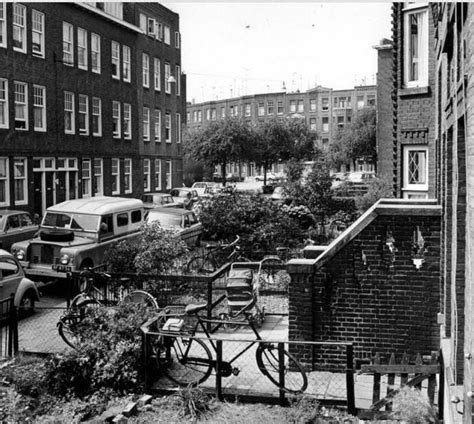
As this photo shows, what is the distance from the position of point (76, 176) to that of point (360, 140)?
38344 millimetres

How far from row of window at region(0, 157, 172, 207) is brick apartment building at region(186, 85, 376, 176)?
5775 centimetres

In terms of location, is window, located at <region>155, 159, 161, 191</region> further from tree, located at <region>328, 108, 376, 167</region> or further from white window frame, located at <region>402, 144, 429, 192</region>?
white window frame, located at <region>402, 144, 429, 192</region>

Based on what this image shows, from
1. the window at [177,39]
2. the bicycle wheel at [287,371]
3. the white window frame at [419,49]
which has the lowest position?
the bicycle wheel at [287,371]

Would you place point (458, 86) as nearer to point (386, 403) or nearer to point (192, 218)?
point (386, 403)

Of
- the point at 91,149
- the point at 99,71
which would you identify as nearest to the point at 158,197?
the point at 91,149

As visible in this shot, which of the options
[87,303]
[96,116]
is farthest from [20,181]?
[87,303]

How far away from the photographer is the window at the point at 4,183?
26547 mm

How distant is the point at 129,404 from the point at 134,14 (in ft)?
114

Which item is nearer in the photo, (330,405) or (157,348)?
(330,405)

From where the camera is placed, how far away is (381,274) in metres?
8.97

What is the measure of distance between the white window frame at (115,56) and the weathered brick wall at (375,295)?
97.4 ft

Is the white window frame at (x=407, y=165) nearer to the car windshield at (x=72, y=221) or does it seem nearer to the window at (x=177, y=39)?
the car windshield at (x=72, y=221)

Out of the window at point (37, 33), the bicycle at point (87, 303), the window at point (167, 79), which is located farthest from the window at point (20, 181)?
the window at point (167, 79)

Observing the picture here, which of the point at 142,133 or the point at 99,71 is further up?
the point at 99,71
